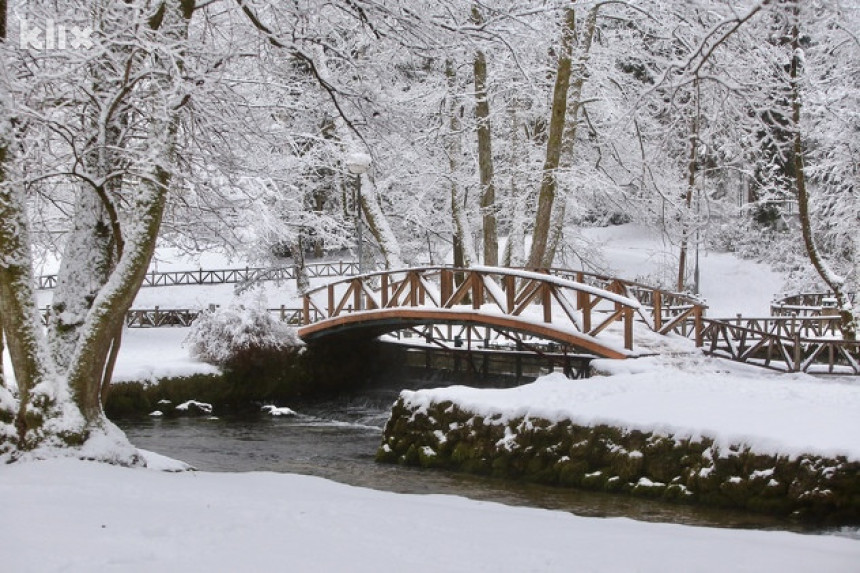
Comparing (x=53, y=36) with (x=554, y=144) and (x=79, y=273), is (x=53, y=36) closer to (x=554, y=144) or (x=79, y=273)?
(x=79, y=273)

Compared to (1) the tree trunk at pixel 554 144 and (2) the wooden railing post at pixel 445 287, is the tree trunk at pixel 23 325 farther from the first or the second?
(1) the tree trunk at pixel 554 144

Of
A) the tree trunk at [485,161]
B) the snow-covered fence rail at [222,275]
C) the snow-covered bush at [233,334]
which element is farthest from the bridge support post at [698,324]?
the snow-covered fence rail at [222,275]

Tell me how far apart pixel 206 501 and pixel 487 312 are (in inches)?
382

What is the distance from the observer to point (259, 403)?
2006 centimetres

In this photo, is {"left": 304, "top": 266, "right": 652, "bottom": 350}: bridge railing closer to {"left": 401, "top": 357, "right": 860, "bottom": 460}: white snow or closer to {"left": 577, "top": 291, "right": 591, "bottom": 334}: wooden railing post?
{"left": 577, "top": 291, "right": 591, "bottom": 334}: wooden railing post

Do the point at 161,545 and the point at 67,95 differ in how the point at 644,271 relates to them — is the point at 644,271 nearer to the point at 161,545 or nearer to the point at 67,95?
the point at 67,95

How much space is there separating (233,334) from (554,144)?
8155 millimetres

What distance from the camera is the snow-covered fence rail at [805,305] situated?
22609 millimetres

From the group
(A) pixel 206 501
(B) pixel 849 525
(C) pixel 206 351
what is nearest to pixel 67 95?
(A) pixel 206 501

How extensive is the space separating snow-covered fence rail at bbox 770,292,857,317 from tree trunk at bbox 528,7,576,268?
7.45 meters

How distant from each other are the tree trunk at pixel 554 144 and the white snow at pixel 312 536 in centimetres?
1157

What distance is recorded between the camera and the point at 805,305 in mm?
26984

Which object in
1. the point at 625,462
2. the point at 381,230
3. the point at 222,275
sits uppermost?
the point at 381,230

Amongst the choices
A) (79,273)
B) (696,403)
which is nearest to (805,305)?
(696,403)
